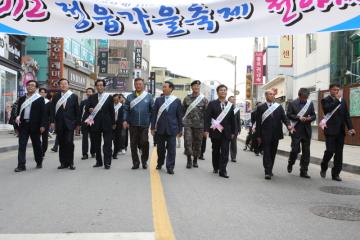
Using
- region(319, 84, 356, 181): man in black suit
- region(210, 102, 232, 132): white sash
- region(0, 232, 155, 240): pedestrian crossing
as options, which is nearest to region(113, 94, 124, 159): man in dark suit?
region(210, 102, 232, 132): white sash

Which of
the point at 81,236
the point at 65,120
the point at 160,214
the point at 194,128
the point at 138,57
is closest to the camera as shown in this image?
the point at 81,236

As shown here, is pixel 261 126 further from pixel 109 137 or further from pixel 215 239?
pixel 215 239

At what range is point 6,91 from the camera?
2858 cm

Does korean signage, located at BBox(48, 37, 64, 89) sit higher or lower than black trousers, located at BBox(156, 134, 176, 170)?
higher

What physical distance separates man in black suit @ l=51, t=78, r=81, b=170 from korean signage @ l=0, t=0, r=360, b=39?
8.44 ft

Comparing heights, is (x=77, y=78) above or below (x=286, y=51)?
below

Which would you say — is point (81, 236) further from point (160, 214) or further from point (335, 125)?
point (335, 125)

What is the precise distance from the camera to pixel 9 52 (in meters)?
28.1

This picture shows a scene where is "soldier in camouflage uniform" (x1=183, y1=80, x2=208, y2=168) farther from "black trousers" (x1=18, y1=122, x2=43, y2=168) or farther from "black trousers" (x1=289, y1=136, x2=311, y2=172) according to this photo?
"black trousers" (x1=18, y1=122, x2=43, y2=168)

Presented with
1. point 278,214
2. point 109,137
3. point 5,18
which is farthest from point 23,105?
point 278,214

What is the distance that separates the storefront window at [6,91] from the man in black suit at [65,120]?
17.9 metres

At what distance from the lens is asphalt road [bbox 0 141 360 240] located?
204 inches

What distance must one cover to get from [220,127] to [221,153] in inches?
19.1

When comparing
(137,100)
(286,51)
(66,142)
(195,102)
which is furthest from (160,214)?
(286,51)
